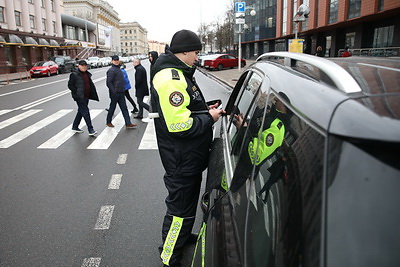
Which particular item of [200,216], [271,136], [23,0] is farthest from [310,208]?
[23,0]

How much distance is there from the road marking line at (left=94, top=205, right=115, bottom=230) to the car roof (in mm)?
2966

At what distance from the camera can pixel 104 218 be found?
13.0 feet

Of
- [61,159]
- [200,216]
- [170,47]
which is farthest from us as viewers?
Result: [61,159]

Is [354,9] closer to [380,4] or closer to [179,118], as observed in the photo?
[380,4]

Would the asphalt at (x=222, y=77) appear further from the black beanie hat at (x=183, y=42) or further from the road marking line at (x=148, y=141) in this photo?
the black beanie hat at (x=183, y=42)

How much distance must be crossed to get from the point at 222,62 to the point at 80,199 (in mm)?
29863

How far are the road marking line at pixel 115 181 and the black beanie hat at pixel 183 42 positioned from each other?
2800 mm

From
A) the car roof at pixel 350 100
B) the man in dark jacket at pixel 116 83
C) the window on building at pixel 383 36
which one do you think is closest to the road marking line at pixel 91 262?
the car roof at pixel 350 100

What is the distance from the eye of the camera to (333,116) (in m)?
0.92

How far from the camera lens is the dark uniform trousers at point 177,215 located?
279 cm

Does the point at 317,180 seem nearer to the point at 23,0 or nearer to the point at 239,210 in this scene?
the point at 239,210

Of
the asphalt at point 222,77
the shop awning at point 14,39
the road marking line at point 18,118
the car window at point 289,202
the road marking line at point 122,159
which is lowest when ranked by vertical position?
the road marking line at point 122,159

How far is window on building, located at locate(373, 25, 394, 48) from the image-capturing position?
23.1 m

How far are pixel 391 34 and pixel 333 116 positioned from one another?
26.2 metres
